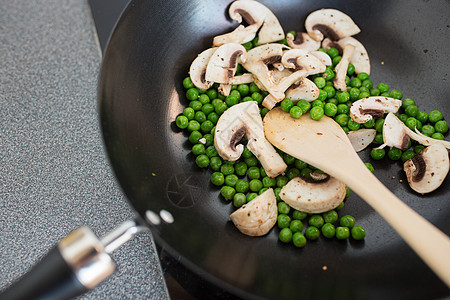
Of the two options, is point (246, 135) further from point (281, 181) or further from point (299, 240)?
point (299, 240)

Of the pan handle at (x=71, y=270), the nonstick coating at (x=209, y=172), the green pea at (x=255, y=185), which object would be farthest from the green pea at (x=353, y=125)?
the pan handle at (x=71, y=270)

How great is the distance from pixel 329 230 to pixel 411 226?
1.13ft

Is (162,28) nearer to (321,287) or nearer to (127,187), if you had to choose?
(127,187)

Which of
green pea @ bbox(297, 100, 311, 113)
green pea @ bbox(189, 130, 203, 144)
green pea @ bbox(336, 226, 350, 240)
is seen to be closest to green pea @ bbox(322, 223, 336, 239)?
green pea @ bbox(336, 226, 350, 240)

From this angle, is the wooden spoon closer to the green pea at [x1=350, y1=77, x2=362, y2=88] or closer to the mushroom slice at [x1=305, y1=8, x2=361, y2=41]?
the green pea at [x1=350, y1=77, x2=362, y2=88]

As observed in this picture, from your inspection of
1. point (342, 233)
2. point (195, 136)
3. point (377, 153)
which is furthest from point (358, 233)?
point (195, 136)

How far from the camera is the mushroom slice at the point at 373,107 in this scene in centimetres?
161

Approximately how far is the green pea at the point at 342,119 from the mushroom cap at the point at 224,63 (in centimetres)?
46

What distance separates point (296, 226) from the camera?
4.73 ft

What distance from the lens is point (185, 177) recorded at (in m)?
1.50

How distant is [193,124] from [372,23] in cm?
96

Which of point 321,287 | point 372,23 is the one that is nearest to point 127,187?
point 321,287

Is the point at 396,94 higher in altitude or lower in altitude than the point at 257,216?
higher

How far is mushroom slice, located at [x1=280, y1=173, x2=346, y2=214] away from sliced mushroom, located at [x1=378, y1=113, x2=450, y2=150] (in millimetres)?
280
